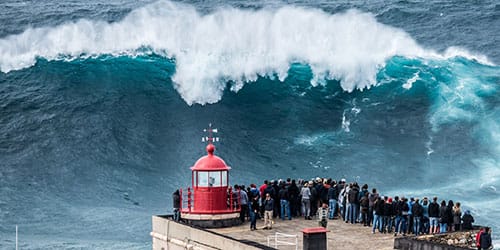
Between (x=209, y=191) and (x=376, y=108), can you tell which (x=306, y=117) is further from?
(x=209, y=191)

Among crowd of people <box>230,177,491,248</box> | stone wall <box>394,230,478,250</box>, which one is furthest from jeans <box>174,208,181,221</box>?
stone wall <box>394,230,478,250</box>

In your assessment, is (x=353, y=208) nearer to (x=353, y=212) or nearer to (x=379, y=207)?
(x=353, y=212)

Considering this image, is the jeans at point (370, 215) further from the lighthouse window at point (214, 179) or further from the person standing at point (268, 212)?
the lighthouse window at point (214, 179)

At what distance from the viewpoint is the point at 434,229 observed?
87.2 feet

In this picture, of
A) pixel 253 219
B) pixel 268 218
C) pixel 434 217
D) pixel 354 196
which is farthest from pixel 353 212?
pixel 434 217

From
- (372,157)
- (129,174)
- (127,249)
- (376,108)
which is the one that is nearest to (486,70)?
(376,108)

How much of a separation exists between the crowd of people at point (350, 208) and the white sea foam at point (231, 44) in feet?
54.9

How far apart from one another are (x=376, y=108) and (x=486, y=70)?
25.2 feet

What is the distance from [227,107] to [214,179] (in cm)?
1731

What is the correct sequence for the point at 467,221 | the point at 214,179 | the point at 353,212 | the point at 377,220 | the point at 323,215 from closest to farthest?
the point at 467,221 → the point at 377,220 → the point at 323,215 → the point at 214,179 → the point at 353,212

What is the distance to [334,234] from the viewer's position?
90.0 ft

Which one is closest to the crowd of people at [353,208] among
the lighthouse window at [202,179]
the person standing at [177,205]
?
the lighthouse window at [202,179]

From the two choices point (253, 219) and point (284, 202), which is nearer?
point (253, 219)

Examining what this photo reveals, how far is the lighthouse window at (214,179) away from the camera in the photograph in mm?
28906
